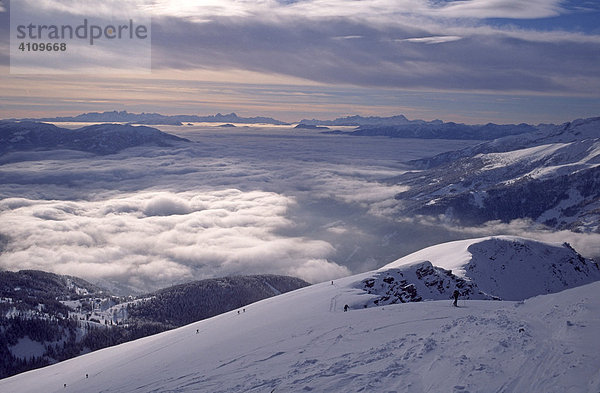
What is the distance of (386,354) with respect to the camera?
79.7 ft

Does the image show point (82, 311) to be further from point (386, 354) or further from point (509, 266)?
point (386, 354)

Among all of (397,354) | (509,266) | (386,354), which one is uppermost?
(397,354)

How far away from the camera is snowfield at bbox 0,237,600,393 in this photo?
20250 millimetres

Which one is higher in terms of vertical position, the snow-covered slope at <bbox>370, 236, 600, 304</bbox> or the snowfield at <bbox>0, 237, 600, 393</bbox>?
the snowfield at <bbox>0, 237, 600, 393</bbox>

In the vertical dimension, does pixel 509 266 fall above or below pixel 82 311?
above

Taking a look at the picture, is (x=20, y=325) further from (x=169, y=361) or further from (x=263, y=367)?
(x=263, y=367)

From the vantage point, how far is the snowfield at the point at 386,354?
20250 mm

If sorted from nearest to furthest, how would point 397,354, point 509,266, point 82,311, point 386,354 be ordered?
1. point 397,354
2. point 386,354
3. point 509,266
4. point 82,311

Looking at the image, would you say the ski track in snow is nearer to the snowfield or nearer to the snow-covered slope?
the snowfield

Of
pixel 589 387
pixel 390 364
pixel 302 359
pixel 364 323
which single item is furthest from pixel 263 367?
pixel 589 387

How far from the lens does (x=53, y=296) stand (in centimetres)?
16512

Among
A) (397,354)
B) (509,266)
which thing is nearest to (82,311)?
(509,266)

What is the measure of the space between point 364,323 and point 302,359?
8.92 metres

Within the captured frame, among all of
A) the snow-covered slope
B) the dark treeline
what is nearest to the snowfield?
the snow-covered slope
